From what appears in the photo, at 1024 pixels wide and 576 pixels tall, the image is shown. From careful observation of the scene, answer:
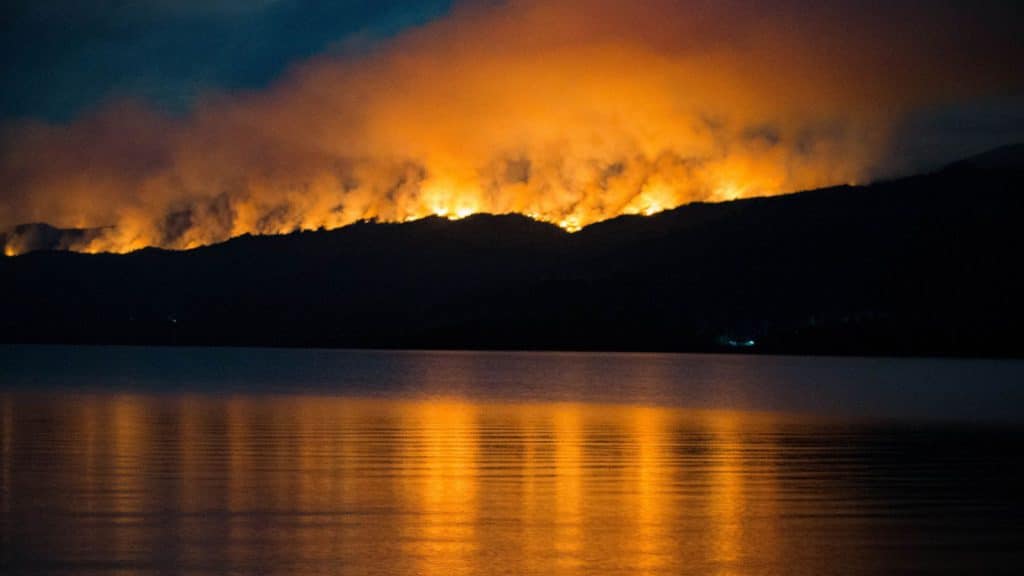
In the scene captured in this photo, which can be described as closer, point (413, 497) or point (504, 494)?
point (413, 497)

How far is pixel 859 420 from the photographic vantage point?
6147 cm

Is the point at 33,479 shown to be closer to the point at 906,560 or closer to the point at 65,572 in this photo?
the point at 65,572

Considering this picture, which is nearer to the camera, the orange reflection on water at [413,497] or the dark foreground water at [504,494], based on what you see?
the dark foreground water at [504,494]

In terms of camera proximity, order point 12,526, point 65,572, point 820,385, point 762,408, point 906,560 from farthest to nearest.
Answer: point 820,385
point 762,408
point 12,526
point 906,560
point 65,572

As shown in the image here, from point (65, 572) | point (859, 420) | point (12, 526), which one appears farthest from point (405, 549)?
point (859, 420)

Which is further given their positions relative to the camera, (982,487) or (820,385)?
(820,385)

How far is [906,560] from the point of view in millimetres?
21656

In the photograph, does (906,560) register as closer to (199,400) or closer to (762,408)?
(762,408)

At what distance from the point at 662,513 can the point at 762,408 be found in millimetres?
48016

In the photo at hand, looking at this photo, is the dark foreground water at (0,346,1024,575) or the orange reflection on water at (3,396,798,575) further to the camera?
→ the orange reflection on water at (3,396,798,575)

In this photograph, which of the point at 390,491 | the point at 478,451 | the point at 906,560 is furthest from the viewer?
the point at 478,451

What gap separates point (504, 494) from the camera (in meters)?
29.9

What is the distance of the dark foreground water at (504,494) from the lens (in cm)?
2175

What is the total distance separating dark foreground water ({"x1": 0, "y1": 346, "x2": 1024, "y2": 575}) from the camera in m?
21.8
